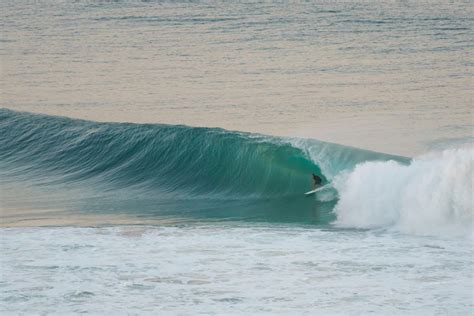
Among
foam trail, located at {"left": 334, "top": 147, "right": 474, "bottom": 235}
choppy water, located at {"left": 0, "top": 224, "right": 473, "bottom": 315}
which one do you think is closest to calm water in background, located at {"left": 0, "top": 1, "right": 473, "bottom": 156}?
Result: foam trail, located at {"left": 334, "top": 147, "right": 474, "bottom": 235}

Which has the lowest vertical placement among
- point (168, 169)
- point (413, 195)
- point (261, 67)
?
point (413, 195)

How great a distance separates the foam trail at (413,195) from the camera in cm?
1444

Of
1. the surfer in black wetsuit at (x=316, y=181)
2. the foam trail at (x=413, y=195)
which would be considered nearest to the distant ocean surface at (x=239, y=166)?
the foam trail at (x=413, y=195)

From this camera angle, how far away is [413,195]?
49.8 ft

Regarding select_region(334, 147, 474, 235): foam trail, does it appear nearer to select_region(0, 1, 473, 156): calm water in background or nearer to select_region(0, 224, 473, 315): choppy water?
select_region(0, 224, 473, 315): choppy water

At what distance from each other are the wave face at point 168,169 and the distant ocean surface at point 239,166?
4 cm

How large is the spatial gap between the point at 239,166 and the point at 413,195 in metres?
4.18

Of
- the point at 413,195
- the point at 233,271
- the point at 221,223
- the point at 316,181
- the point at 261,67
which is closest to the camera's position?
the point at 233,271

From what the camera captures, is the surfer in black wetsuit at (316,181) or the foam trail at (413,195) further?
the surfer in black wetsuit at (316,181)

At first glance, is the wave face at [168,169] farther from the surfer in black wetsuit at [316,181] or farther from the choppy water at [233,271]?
the choppy water at [233,271]

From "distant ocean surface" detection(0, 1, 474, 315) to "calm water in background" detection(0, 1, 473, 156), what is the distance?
0.07 meters

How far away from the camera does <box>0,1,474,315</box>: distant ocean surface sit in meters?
11.9

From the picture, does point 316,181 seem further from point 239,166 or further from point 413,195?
point 413,195

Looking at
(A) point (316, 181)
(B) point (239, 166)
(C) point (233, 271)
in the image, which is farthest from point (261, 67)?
(C) point (233, 271)
